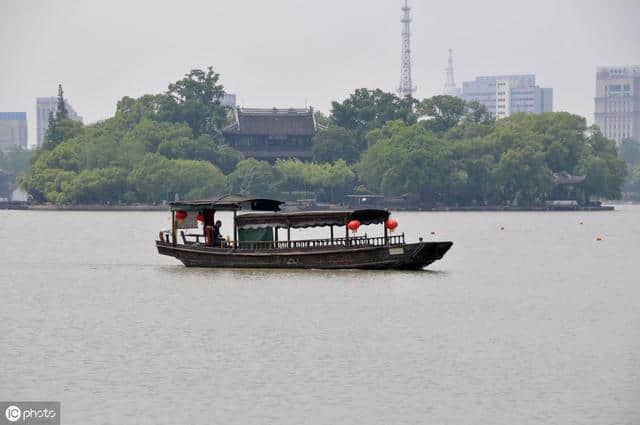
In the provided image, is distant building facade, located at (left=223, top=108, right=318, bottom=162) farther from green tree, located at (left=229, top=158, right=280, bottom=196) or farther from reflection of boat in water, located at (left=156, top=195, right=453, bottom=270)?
reflection of boat in water, located at (left=156, top=195, right=453, bottom=270)

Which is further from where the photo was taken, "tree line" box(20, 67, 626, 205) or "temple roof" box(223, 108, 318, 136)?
"temple roof" box(223, 108, 318, 136)

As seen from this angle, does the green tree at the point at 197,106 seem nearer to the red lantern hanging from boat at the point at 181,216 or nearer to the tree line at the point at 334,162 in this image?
the tree line at the point at 334,162

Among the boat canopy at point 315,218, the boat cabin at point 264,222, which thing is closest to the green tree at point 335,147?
the boat cabin at point 264,222

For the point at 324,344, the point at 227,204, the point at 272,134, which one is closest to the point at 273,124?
the point at 272,134

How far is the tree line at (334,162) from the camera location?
117812 mm

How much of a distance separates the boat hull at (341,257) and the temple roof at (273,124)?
89.1 m

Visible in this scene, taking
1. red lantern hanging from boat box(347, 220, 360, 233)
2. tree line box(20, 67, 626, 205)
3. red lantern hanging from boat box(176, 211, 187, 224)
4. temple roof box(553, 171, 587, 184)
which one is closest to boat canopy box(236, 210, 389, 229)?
red lantern hanging from boat box(347, 220, 360, 233)

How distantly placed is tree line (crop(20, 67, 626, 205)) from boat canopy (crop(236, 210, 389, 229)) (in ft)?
233

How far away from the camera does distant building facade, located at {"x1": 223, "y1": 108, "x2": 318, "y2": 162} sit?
13300cm

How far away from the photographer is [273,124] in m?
134

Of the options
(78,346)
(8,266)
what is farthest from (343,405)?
(8,266)

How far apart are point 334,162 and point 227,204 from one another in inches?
3327

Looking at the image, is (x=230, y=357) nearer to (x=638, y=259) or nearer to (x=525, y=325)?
(x=525, y=325)

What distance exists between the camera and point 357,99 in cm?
13625
